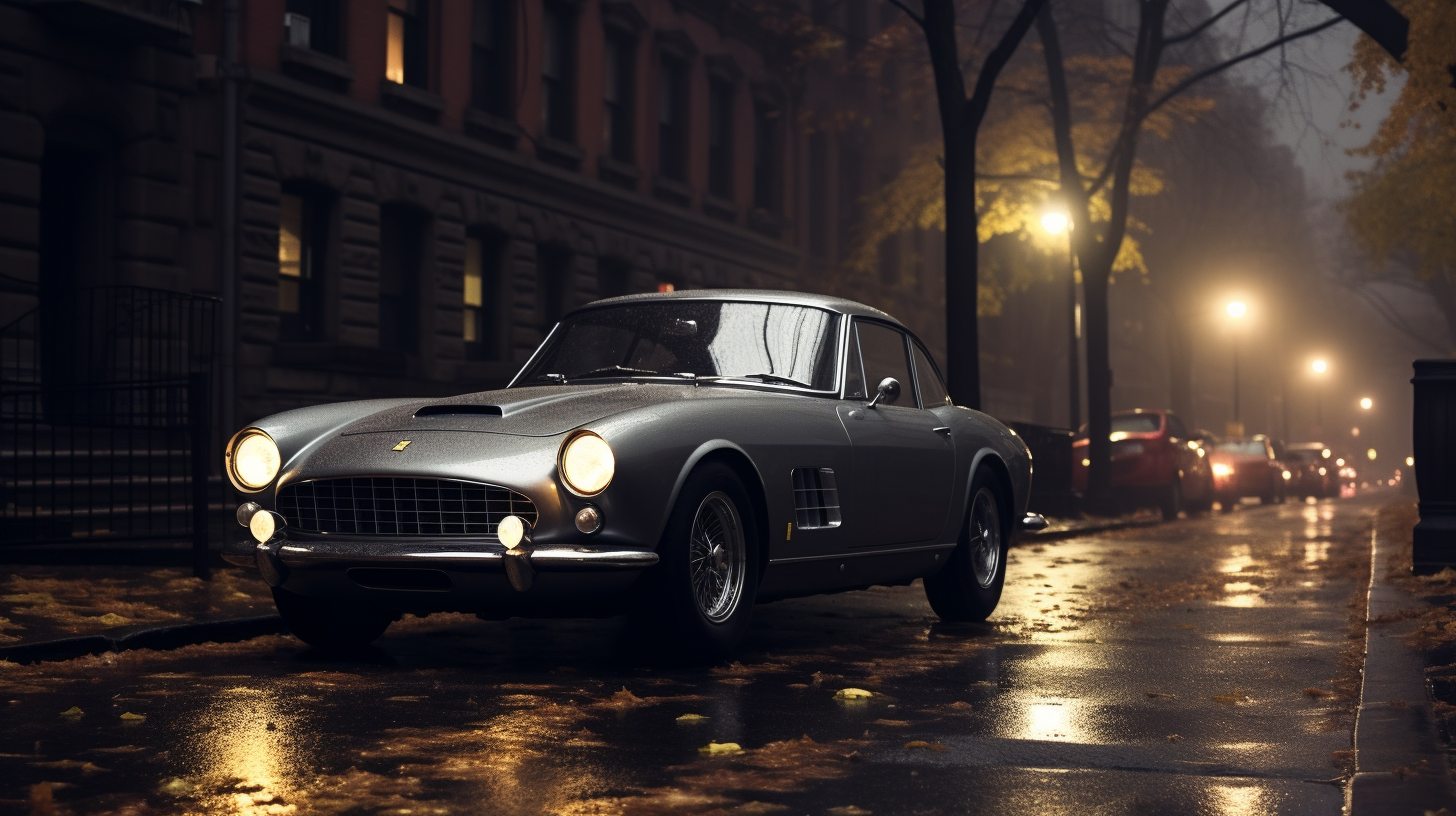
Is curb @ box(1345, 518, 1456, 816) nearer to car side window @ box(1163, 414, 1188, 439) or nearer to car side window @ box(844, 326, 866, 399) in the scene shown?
car side window @ box(844, 326, 866, 399)

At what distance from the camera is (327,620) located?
7.45 meters

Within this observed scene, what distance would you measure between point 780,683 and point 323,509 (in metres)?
1.95

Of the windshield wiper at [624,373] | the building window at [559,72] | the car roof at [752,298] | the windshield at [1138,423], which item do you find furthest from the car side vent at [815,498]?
the windshield at [1138,423]

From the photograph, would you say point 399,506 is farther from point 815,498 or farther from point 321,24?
point 321,24

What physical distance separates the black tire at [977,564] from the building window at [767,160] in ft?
76.9

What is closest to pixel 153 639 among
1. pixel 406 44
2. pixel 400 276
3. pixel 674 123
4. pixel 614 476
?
pixel 614 476

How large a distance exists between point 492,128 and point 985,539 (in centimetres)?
1460

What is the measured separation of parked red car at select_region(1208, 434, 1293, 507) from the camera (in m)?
33.6

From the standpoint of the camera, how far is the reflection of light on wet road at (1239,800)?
4.41m

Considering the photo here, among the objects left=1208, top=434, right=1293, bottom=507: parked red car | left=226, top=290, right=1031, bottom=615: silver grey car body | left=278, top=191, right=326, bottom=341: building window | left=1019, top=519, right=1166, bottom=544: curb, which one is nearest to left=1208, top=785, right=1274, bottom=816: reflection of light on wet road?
left=226, top=290, right=1031, bottom=615: silver grey car body

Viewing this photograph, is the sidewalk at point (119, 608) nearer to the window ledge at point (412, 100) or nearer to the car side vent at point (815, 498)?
the car side vent at point (815, 498)

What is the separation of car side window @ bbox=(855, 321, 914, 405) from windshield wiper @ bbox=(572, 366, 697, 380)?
105cm

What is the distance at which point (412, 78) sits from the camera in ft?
71.6

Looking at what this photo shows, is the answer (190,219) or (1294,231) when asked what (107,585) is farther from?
(1294,231)
